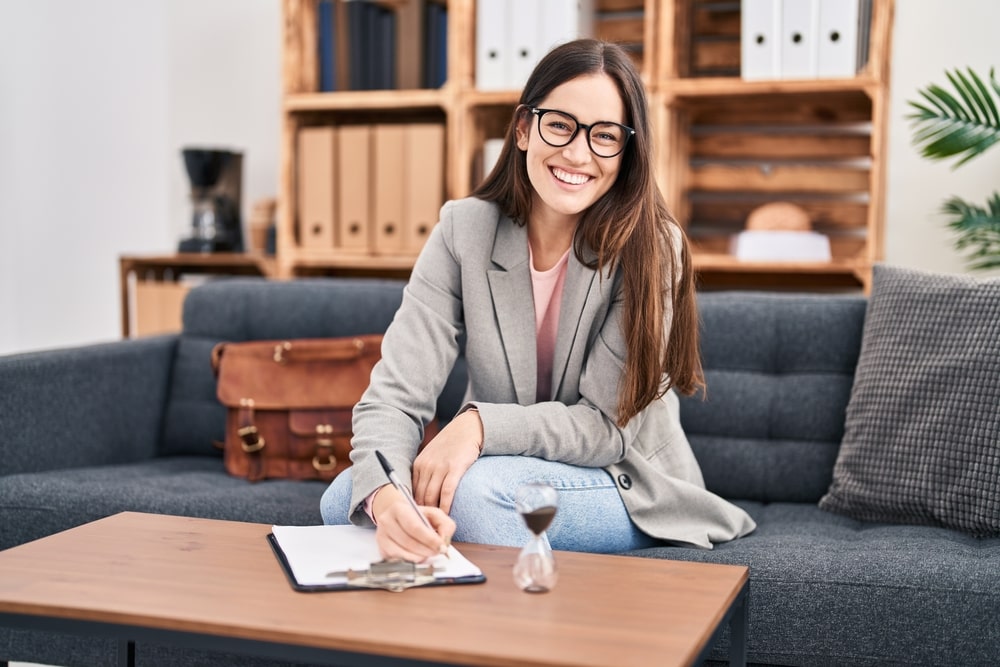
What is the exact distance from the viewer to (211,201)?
3.36 meters

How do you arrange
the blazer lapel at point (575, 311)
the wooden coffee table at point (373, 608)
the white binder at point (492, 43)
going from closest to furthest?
the wooden coffee table at point (373, 608), the blazer lapel at point (575, 311), the white binder at point (492, 43)

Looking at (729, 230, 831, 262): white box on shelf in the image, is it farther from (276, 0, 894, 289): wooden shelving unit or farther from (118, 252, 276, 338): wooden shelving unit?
(118, 252, 276, 338): wooden shelving unit

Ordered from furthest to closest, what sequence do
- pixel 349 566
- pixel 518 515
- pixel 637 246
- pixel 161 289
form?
pixel 161 289, pixel 637 246, pixel 518 515, pixel 349 566

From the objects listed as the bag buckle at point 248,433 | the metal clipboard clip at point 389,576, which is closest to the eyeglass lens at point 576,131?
the metal clipboard clip at point 389,576

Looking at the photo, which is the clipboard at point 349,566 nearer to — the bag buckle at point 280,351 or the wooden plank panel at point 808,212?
the bag buckle at point 280,351

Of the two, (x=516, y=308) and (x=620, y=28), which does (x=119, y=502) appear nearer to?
(x=516, y=308)

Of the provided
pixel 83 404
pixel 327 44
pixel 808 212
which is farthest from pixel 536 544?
pixel 327 44

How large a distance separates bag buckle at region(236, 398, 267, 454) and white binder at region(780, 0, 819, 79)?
5.01 feet

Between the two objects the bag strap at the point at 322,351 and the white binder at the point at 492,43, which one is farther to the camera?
the white binder at the point at 492,43

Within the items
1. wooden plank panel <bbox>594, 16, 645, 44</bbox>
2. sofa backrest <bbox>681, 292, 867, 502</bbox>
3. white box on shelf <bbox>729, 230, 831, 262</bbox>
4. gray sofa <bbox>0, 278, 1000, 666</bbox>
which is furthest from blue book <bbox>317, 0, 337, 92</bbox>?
sofa backrest <bbox>681, 292, 867, 502</bbox>

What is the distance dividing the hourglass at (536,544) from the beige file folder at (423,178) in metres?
1.98

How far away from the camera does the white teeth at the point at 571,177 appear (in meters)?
1.57

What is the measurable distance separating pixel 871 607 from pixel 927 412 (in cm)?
46

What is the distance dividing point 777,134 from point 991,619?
1913 mm
